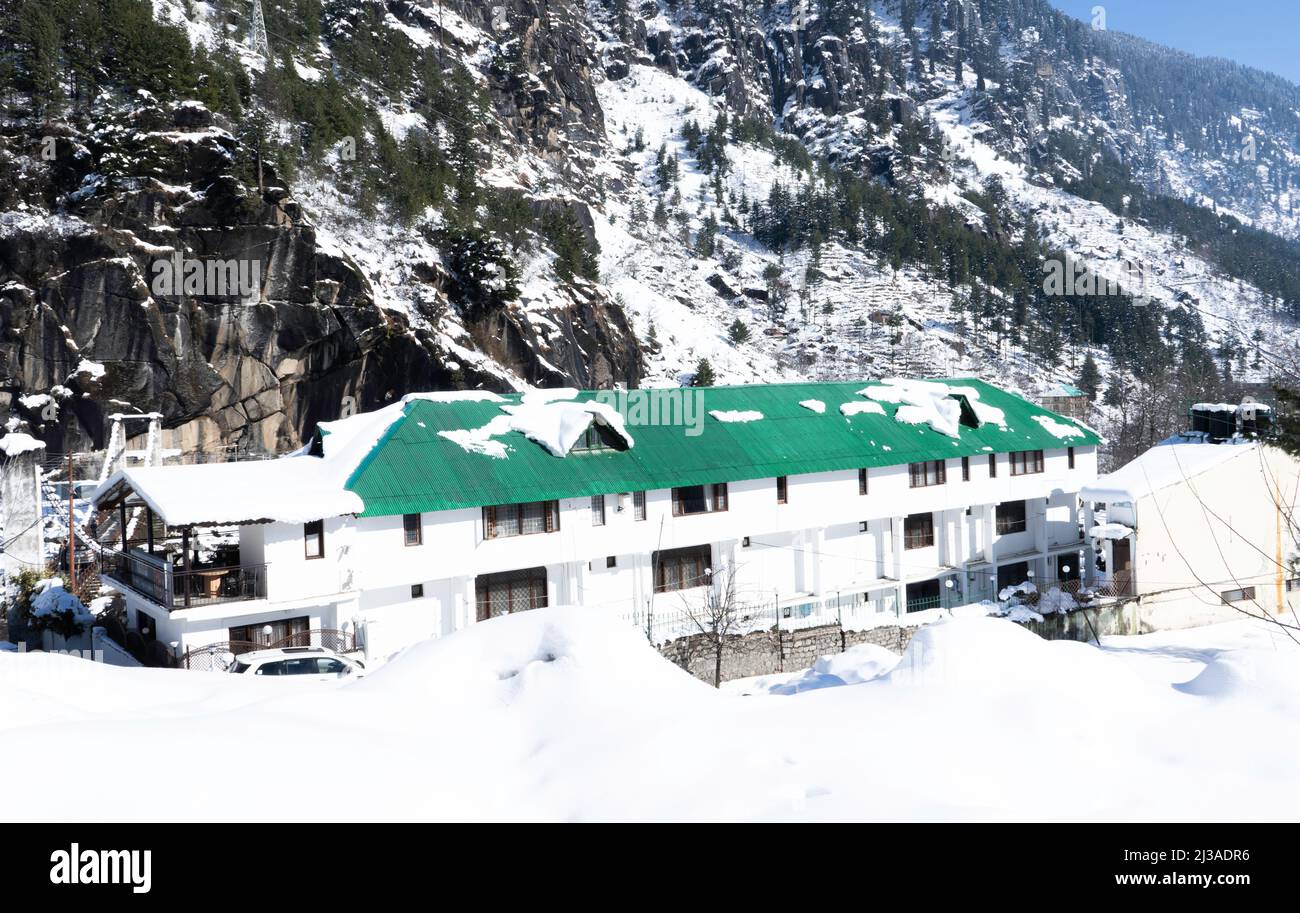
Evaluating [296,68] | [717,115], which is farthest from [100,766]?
[717,115]

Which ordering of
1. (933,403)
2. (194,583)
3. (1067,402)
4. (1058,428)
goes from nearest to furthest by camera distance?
(194,583), (933,403), (1058,428), (1067,402)

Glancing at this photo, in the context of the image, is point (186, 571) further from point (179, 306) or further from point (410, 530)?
point (179, 306)

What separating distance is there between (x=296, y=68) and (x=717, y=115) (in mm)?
89884

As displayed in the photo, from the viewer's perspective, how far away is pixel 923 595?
33688 mm

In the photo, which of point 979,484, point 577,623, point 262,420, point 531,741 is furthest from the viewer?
point 262,420

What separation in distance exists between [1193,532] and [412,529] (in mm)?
28862

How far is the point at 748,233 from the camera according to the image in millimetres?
122500

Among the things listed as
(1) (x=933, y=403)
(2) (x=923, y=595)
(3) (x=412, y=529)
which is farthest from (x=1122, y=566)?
(3) (x=412, y=529)

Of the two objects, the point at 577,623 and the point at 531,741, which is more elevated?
the point at 577,623

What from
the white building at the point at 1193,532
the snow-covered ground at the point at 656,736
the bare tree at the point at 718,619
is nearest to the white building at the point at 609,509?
the bare tree at the point at 718,619

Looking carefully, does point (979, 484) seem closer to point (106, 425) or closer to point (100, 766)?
point (100, 766)

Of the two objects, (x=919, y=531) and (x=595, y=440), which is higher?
(x=595, y=440)

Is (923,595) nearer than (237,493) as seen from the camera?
No

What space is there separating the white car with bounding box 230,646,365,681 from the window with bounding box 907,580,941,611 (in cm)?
2135
